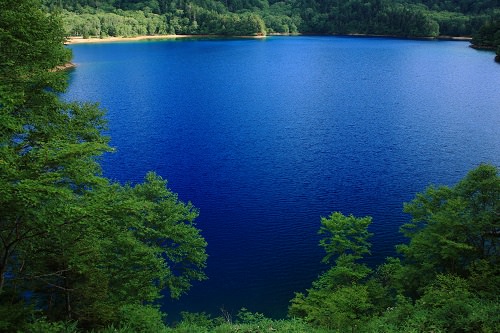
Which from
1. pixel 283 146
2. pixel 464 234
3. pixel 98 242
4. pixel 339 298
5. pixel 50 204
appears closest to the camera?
pixel 50 204

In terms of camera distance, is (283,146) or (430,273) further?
(283,146)

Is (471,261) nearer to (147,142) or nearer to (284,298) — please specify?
(284,298)

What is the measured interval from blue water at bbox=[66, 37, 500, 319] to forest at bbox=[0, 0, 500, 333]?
6.12m

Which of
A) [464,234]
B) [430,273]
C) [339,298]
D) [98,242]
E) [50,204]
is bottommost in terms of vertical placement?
[339,298]

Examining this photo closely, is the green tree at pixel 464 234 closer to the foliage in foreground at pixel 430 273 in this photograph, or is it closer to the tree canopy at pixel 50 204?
the foliage in foreground at pixel 430 273

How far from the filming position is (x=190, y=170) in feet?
148

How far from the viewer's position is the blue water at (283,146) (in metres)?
30.7

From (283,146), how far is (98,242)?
125ft

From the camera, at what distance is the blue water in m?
30.7

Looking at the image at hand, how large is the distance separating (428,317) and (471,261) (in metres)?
7.43

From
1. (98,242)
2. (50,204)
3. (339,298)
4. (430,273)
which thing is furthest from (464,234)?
(50,204)

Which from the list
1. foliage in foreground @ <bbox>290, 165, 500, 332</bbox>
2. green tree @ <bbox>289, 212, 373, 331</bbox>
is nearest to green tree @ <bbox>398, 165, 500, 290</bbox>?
foliage in foreground @ <bbox>290, 165, 500, 332</bbox>

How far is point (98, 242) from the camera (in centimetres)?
1588

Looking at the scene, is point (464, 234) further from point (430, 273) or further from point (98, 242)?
point (98, 242)
